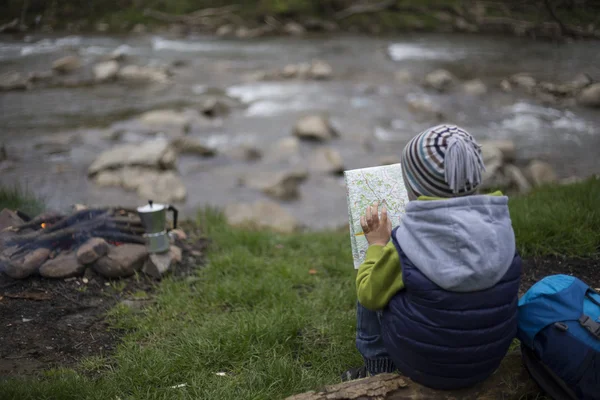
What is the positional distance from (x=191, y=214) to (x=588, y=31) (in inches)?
176

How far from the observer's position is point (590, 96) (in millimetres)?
6742

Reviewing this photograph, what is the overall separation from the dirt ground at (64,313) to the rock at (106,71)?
570cm

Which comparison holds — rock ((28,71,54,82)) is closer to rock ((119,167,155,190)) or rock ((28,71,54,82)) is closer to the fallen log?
rock ((119,167,155,190))

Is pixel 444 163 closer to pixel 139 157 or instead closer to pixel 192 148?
pixel 139 157

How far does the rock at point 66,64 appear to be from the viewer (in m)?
5.64

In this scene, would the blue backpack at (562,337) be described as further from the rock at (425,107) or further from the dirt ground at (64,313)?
the rock at (425,107)

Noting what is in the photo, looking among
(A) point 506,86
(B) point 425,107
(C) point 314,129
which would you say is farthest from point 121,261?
(A) point 506,86

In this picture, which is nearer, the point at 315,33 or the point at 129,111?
the point at 129,111

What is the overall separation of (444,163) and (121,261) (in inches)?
96.5

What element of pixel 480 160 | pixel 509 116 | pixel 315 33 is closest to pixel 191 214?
pixel 480 160

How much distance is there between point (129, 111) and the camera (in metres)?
8.91

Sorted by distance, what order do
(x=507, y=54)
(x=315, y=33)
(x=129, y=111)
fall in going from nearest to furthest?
(x=129, y=111) → (x=507, y=54) → (x=315, y=33)

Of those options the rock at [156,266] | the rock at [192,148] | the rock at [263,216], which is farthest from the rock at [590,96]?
the rock at [156,266]

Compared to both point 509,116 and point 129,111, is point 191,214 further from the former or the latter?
point 509,116
